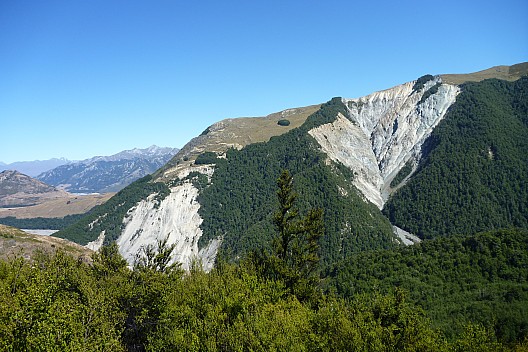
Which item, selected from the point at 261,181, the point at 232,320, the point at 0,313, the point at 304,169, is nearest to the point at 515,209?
the point at 304,169

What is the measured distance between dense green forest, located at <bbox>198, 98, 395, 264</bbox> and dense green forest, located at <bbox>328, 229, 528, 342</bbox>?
115 feet

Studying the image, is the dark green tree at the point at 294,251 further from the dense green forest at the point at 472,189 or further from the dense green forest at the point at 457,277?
the dense green forest at the point at 472,189

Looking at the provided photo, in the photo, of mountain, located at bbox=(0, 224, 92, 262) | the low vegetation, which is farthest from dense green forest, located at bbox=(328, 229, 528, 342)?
mountain, located at bbox=(0, 224, 92, 262)

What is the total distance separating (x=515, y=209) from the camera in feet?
560

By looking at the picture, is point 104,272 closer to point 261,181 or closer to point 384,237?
point 384,237

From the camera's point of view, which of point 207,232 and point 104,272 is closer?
point 104,272

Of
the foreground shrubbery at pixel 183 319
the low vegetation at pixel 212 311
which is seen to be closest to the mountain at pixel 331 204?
the low vegetation at pixel 212 311

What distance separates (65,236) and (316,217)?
173m

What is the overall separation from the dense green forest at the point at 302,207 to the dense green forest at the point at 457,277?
3513cm

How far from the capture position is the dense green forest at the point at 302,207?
493ft

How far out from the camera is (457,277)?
98.1m

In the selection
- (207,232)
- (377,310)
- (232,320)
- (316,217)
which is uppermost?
(316,217)

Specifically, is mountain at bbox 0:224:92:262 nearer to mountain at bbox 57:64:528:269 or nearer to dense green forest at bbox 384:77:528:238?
mountain at bbox 57:64:528:269

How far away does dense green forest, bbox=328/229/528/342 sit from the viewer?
81.4 metres
